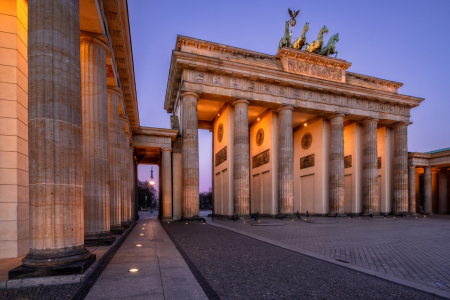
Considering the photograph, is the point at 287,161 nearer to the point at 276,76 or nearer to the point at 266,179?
the point at 266,179

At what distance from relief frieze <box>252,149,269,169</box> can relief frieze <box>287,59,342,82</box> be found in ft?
30.2

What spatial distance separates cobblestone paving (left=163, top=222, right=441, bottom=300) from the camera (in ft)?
14.6

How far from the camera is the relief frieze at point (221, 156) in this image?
27.9m

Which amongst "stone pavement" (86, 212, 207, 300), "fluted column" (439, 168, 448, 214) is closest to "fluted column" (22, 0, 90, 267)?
"stone pavement" (86, 212, 207, 300)

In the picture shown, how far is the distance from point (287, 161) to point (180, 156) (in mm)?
10386

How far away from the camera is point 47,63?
4.87 m

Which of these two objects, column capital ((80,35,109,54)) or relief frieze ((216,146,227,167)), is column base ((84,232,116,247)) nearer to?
column capital ((80,35,109,54))

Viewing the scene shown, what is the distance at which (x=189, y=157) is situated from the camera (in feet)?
73.5

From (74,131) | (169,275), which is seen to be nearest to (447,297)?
(169,275)

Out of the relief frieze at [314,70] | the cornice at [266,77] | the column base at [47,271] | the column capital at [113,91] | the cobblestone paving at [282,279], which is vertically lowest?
the cobblestone paving at [282,279]

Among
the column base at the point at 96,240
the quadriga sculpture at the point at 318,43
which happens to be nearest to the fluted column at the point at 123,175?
the column base at the point at 96,240

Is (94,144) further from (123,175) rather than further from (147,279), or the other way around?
(123,175)

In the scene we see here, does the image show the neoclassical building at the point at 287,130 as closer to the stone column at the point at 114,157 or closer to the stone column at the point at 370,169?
the stone column at the point at 370,169

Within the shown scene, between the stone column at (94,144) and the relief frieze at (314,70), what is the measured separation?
22968 mm
